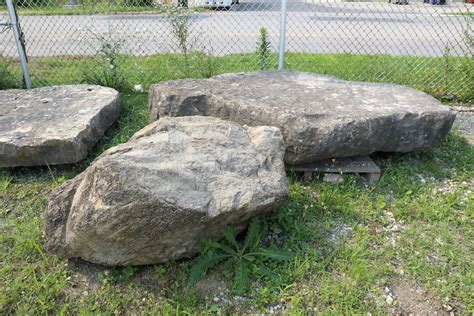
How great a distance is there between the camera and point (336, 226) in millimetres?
2787

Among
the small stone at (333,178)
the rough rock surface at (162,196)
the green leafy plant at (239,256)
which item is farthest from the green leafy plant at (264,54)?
the green leafy plant at (239,256)

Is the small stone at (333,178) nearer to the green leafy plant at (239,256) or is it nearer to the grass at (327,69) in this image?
the green leafy plant at (239,256)

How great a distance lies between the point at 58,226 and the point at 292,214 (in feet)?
5.15

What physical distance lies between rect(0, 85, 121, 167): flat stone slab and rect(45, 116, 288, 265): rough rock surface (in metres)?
0.96

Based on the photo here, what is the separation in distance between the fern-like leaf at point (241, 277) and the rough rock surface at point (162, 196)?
0.24 meters

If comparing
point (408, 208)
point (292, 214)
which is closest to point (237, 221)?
point (292, 214)

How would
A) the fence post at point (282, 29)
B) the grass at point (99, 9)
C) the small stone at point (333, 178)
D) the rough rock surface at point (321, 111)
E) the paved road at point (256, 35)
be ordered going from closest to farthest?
1. the rough rock surface at point (321, 111)
2. the small stone at point (333, 178)
3. the fence post at point (282, 29)
4. the grass at point (99, 9)
5. the paved road at point (256, 35)

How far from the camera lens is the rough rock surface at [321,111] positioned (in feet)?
9.77

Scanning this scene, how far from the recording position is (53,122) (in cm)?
350

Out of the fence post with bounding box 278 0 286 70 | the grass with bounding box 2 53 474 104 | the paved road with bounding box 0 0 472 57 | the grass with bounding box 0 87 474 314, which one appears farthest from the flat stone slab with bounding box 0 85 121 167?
the paved road with bounding box 0 0 472 57

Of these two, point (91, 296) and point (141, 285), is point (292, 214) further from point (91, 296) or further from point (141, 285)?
point (91, 296)

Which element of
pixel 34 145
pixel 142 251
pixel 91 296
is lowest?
pixel 91 296

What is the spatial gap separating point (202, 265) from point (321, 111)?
159 cm

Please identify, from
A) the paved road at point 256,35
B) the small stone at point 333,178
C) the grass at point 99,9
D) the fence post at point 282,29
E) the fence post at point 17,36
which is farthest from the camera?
the paved road at point 256,35
